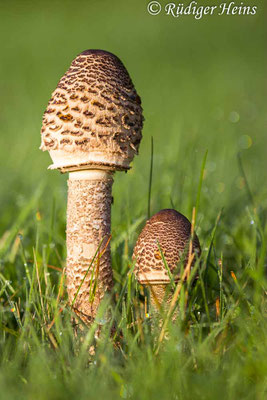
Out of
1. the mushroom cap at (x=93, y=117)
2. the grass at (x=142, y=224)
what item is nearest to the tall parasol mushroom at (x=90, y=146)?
the mushroom cap at (x=93, y=117)

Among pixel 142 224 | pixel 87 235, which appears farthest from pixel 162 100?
pixel 87 235

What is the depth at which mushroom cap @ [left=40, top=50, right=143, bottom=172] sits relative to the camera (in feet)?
7.93

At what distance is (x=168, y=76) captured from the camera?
52.4 feet

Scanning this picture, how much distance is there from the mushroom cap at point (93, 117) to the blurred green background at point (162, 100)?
0.84m

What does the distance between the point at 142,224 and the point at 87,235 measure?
41.9 inches

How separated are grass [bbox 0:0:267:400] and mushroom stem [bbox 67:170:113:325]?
12 cm

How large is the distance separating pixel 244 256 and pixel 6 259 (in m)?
1.68

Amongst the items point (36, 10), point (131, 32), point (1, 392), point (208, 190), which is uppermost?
point (36, 10)

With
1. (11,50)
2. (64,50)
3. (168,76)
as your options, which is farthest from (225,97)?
(11,50)

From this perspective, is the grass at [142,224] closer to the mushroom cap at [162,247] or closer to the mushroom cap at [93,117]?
the mushroom cap at [162,247]

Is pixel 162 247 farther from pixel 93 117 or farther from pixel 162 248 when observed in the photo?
pixel 93 117

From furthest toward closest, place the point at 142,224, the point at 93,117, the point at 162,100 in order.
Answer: the point at 162,100
the point at 142,224
the point at 93,117

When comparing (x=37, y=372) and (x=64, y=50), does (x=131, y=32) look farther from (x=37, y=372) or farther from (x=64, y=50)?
(x=37, y=372)

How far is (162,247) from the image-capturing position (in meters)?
2.62
